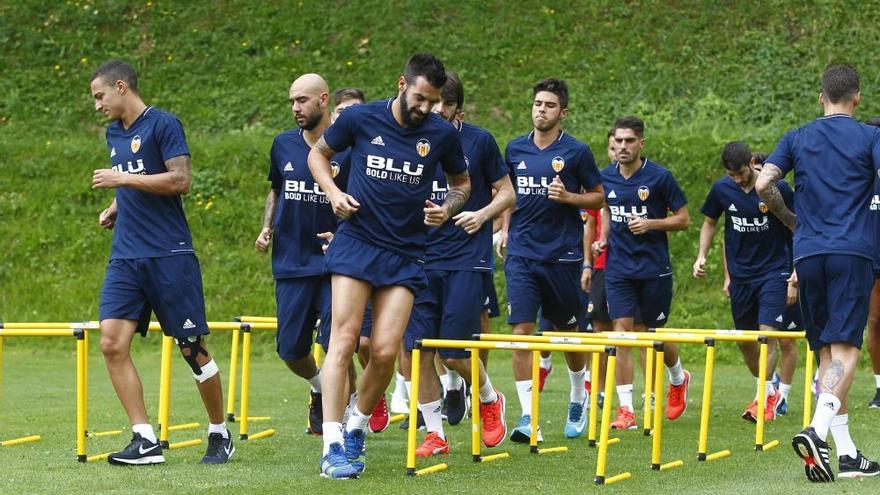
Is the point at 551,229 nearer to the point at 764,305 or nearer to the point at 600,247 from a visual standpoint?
the point at 600,247

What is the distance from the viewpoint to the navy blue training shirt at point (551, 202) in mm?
10750

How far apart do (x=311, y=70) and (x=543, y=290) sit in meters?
13.4

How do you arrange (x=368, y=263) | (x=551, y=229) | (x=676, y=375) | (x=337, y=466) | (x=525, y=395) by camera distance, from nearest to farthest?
(x=337, y=466) → (x=368, y=263) → (x=525, y=395) → (x=551, y=229) → (x=676, y=375)

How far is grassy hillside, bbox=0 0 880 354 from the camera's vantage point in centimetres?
1952

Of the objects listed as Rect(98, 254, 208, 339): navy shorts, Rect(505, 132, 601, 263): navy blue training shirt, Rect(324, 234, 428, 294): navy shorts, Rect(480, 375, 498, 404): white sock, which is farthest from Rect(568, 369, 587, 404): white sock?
Rect(98, 254, 208, 339): navy shorts

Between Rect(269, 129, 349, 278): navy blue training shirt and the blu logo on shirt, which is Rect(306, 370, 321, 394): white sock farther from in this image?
the blu logo on shirt

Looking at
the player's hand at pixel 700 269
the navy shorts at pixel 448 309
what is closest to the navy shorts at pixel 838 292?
the navy shorts at pixel 448 309

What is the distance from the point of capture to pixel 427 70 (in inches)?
315

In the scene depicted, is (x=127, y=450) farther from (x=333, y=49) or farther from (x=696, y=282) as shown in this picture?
(x=333, y=49)

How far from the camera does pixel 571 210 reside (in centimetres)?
1086

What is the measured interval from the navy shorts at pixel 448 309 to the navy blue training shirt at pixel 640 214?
238cm


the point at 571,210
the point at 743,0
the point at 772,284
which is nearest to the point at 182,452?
the point at 571,210

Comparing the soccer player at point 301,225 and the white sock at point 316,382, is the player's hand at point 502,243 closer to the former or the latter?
the white sock at point 316,382

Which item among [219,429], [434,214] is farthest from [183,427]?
[434,214]
